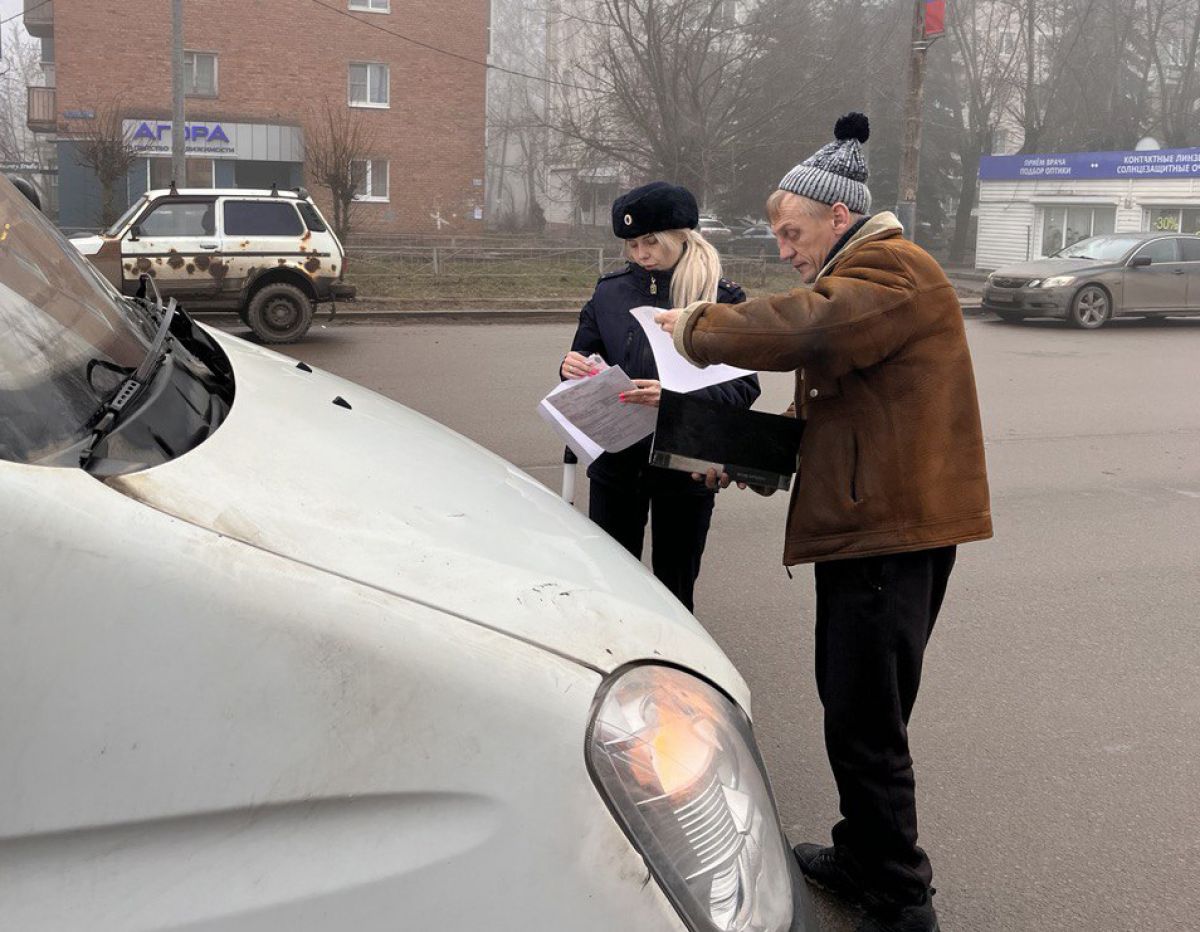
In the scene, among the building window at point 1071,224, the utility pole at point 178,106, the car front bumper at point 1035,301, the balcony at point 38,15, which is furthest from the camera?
the balcony at point 38,15

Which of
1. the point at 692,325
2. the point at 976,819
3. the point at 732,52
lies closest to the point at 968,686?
the point at 976,819

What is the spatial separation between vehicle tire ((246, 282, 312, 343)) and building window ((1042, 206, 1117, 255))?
74.7 feet

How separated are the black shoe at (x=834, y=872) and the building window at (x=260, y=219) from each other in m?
12.9

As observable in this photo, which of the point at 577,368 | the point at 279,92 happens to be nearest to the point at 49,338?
the point at 577,368

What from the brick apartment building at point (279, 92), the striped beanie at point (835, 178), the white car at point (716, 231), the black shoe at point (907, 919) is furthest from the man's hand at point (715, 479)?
the brick apartment building at point (279, 92)

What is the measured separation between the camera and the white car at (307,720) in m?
1.13

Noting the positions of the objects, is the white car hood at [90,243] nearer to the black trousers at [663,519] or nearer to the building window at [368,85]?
the black trousers at [663,519]

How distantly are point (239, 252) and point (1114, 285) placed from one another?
13065 mm

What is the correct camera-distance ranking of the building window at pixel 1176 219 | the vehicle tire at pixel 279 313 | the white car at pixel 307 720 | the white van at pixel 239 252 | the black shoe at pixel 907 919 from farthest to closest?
the building window at pixel 1176 219 → the vehicle tire at pixel 279 313 → the white van at pixel 239 252 → the black shoe at pixel 907 919 → the white car at pixel 307 720

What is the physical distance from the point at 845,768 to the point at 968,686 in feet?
6.12

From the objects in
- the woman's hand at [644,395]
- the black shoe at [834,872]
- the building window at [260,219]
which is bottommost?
the black shoe at [834,872]

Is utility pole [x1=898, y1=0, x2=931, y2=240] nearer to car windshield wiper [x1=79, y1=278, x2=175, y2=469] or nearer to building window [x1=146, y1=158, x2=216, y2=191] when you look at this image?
car windshield wiper [x1=79, y1=278, x2=175, y2=469]

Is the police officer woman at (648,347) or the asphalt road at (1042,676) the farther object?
the police officer woman at (648,347)

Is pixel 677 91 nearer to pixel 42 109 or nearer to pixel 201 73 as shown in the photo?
pixel 201 73
